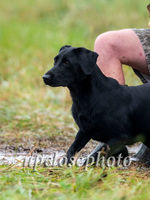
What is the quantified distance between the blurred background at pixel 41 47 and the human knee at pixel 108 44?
4.28ft

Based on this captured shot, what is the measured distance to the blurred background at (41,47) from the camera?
5.07 m

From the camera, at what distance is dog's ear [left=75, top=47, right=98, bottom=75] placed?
2803mm

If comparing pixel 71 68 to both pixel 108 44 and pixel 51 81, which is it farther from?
pixel 108 44

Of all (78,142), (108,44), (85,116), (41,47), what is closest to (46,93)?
(41,47)

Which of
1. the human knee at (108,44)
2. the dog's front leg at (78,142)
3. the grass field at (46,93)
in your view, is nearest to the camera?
the grass field at (46,93)

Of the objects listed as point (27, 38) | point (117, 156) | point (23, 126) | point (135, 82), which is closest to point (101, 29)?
point (27, 38)

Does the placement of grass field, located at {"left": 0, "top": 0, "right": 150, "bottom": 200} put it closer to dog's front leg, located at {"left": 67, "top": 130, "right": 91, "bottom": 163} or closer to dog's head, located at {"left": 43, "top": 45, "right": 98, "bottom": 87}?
dog's front leg, located at {"left": 67, "top": 130, "right": 91, "bottom": 163}

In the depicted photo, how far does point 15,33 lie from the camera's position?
392 inches

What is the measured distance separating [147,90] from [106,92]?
1.08 feet

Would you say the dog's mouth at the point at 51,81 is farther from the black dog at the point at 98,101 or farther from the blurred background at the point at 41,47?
the blurred background at the point at 41,47

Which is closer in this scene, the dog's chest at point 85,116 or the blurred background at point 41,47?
the dog's chest at point 85,116

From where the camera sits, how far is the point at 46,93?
6.71 meters

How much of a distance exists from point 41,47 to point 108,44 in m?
5.64

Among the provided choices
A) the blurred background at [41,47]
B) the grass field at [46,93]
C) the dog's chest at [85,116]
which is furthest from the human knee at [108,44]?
the blurred background at [41,47]
